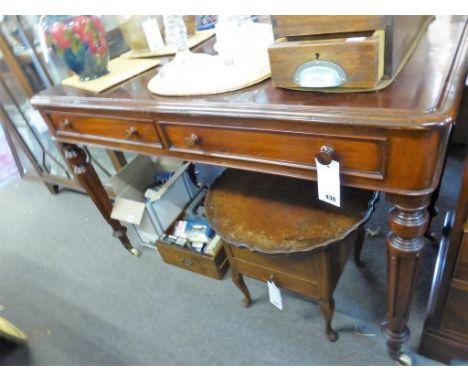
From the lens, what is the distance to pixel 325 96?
1.93ft

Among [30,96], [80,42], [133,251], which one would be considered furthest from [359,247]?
[30,96]

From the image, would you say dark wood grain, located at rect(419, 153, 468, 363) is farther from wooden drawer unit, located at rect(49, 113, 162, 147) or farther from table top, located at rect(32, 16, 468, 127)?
wooden drawer unit, located at rect(49, 113, 162, 147)

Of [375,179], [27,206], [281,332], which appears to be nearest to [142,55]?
[375,179]

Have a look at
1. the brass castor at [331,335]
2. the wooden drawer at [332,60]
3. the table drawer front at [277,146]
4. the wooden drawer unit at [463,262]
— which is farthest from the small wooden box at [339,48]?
the brass castor at [331,335]

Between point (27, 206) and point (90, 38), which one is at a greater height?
point (90, 38)

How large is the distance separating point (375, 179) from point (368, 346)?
65 cm

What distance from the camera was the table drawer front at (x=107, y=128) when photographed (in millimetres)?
808

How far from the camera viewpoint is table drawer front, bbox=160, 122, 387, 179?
0.55m

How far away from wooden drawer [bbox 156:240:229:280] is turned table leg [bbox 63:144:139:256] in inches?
9.3

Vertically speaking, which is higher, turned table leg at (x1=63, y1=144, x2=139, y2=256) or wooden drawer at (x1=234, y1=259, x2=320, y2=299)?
turned table leg at (x1=63, y1=144, x2=139, y2=256)

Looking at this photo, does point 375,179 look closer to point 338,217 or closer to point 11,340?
point 338,217

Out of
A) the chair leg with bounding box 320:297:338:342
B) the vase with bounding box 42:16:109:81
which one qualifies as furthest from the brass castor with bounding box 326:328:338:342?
the vase with bounding box 42:16:109:81

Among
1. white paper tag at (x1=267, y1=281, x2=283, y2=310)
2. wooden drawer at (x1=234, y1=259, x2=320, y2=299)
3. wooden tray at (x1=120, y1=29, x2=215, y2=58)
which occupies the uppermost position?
wooden tray at (x1=120, y1=29, x2=215, y2=58)

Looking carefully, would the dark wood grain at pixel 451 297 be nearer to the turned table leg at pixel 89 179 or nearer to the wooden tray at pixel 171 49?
the wooden tray at pixel 171 49
